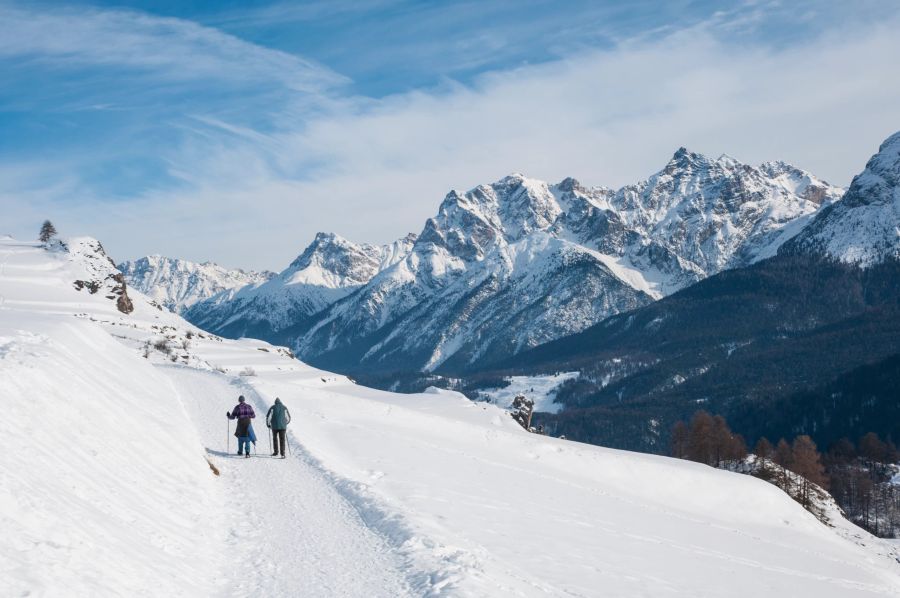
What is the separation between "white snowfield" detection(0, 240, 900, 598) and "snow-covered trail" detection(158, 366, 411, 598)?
0.06 m

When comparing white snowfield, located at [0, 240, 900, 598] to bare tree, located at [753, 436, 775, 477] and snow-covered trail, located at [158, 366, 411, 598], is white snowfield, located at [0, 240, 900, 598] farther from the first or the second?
bare tree, located at [753, 436, 775, 477]

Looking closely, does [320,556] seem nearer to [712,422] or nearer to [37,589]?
[37,589]

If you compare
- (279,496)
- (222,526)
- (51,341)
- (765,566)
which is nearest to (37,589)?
(222,526)

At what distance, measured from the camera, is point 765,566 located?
31.6 meters

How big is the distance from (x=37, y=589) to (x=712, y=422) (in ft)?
333

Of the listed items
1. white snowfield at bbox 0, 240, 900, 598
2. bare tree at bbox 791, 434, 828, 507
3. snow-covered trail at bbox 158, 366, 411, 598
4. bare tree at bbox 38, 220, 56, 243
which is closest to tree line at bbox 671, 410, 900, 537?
bare tree at bbox 791, 434, 828, 507

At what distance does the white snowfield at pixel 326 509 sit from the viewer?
13.4m

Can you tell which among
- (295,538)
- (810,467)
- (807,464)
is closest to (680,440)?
(807,464)

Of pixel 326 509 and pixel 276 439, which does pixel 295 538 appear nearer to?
pixel 326 509

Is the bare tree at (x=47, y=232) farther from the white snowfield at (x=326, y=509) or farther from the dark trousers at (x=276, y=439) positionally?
the dark trousers at (x=276, y=439)

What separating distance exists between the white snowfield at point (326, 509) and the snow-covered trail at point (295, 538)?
2.5 inches

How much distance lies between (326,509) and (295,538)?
9.94 feet

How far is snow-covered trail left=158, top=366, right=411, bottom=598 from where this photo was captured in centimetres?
1409

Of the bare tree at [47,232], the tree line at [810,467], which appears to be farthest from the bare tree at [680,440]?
the bare tree at [47,232]
